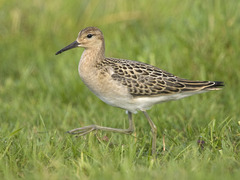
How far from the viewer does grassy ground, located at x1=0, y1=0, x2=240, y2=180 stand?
5.18m

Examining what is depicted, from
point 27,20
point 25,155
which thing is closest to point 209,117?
point 25,155

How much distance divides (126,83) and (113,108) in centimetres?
198

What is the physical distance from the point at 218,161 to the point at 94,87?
1979mm

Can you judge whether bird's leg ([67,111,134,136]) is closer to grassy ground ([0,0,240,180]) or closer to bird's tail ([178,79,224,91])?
grassy ground ([0,0,240,180])

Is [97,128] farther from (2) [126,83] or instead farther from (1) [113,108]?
(1) [113,108]

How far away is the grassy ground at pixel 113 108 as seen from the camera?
17.0ft

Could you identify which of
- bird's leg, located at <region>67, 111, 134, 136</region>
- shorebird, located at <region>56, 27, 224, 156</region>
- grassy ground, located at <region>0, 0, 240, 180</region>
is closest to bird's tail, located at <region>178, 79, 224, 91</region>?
shorebird, located at <region>56, 27, 224, 156</region>

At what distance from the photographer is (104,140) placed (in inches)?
246

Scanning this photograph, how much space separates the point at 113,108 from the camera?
26.9ft

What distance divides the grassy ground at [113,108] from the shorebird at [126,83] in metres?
0.50

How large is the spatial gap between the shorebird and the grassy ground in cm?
50

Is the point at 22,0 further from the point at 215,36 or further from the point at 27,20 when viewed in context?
the point at 215,36

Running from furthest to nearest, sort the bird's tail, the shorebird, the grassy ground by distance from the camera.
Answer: the bird's tail, the shorebird, the grassy ground

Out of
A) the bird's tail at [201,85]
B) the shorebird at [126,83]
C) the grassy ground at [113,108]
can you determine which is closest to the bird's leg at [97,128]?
the shorebird at [126,83]
